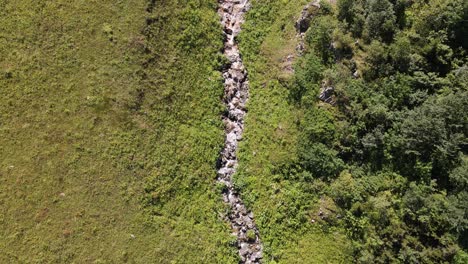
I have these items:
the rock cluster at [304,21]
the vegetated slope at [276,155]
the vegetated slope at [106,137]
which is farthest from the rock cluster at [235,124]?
the rock cluster at [304,21]

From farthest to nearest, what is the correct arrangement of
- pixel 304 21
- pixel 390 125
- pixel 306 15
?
pixel 304 21 → pixel 306 15 → pixel 390 125

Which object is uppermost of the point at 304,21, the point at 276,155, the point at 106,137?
the point at 304,21

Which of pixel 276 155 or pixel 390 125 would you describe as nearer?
pixel 390 125

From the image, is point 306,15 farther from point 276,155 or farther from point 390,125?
point 276,155

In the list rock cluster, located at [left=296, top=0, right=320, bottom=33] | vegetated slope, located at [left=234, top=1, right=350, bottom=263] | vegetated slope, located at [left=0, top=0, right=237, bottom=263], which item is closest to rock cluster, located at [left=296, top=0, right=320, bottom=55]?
rock cluster, located at [left=296, top=0, right=320, bottom=33]

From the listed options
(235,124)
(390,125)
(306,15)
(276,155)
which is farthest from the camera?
(235,124)

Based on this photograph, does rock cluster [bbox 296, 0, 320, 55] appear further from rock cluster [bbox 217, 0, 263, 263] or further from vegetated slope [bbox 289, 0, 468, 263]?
rock cluster [bbox 217, 0, 263, 263]

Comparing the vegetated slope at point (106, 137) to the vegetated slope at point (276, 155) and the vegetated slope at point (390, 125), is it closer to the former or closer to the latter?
the vegetated slope at point (276, 155)

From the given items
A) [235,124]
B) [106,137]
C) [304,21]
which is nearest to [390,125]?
[304,21]
